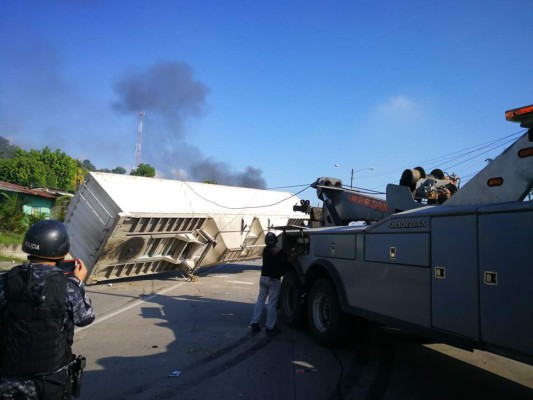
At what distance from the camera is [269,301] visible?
7.69 m

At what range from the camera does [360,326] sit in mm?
6492

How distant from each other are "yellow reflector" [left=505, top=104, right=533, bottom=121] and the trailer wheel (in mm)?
4662

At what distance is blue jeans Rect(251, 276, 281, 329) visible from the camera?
24.7 feet

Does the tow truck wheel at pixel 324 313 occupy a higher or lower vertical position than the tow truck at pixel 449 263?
lower

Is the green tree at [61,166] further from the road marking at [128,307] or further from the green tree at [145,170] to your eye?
the road marking at [128,307]

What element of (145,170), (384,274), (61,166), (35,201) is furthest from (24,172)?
(384,274)

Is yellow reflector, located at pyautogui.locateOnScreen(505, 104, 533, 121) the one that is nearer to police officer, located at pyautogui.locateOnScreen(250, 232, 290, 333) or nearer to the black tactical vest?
the black tactical vest

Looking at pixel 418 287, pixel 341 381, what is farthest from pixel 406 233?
pixel 341 381

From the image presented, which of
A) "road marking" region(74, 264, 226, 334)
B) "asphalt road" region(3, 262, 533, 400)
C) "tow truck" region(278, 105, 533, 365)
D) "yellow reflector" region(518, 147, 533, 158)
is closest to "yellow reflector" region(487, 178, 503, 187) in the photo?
"tow truck" region(278, 105, 533, 365)

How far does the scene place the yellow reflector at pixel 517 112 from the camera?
3592 mm

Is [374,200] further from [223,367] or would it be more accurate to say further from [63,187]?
[63,187]

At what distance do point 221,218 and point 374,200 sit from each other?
7462 millimetres

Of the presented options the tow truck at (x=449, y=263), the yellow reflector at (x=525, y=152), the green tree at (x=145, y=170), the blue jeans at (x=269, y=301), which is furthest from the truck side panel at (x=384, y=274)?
the green tree at (x=145, y=170)

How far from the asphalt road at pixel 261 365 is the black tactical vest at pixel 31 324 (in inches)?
92.8
